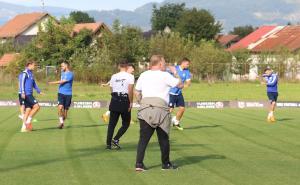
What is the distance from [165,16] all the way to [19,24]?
42.1 m

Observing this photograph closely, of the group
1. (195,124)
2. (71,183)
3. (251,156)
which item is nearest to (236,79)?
(195,124)

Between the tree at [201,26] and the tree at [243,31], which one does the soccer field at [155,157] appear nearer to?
the tree at [201,26]

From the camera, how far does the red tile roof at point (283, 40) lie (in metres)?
81.0

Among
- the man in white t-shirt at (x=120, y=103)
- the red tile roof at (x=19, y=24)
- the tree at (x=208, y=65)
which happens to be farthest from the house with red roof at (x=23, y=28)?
the man in white t-shirt at (x=120, y=103)

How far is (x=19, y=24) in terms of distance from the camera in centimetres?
10175

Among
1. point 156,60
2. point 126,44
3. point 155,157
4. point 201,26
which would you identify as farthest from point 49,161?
point 201,26

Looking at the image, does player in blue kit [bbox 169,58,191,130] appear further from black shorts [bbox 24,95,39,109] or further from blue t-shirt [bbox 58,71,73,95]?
black shorts [bbox 24,95,39,109]

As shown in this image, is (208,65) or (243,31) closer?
(208,65)

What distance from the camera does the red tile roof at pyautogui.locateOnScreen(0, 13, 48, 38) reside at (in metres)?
97.4

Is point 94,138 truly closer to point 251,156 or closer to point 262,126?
point 251,156

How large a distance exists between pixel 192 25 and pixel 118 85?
93.9 meters

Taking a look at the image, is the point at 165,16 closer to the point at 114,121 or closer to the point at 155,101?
the point at 114,121

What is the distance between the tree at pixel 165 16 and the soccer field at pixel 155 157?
11708 centimetres

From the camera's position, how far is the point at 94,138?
651 inches
